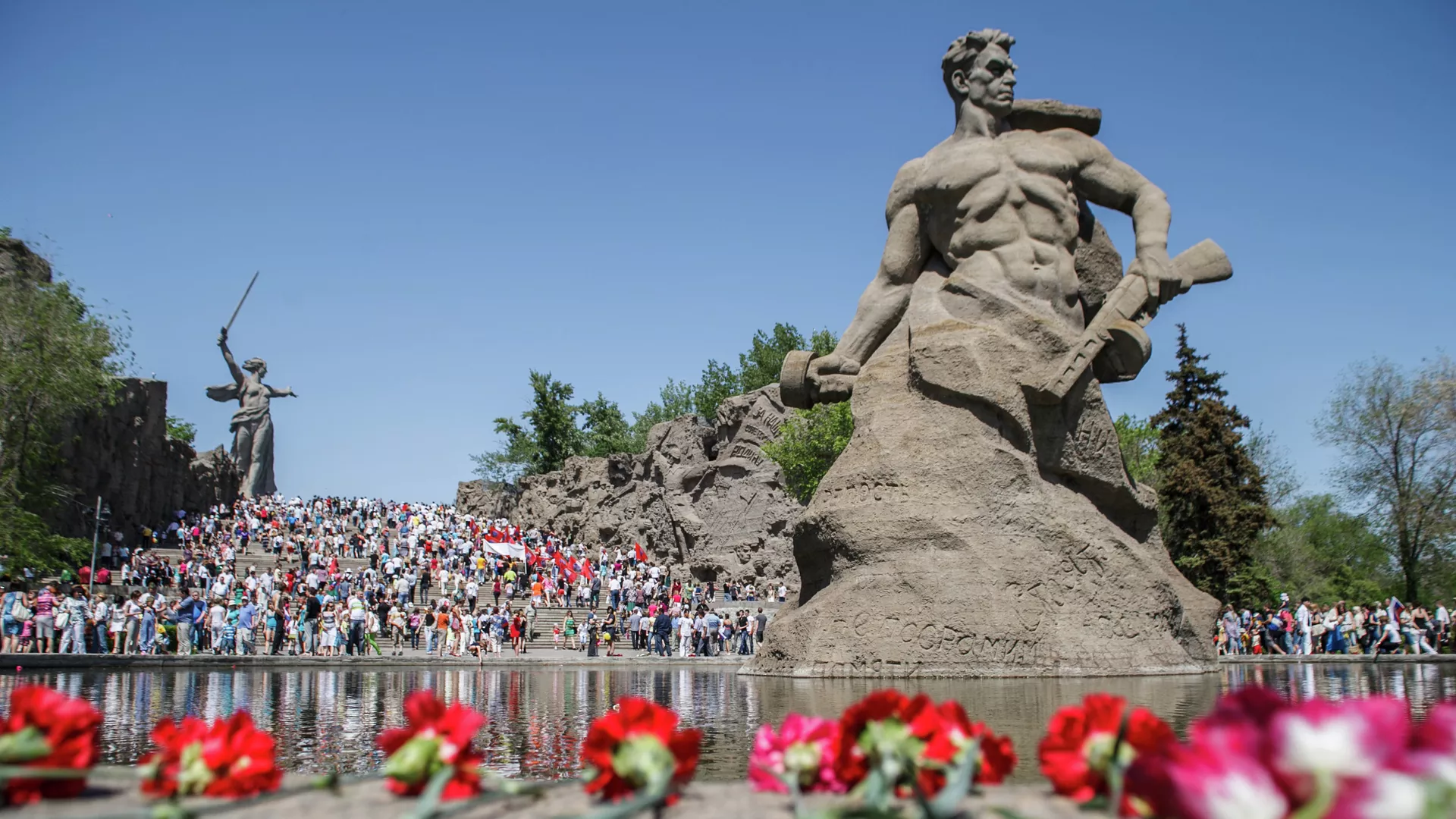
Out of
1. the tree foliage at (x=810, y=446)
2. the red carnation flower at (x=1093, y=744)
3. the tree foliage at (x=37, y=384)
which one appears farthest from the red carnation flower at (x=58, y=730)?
the tree foliage at (x=810, y=446)

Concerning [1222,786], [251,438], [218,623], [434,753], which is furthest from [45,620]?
[251,438]

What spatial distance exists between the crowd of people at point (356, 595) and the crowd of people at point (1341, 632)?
407 inches

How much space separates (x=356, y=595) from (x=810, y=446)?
21.0 m

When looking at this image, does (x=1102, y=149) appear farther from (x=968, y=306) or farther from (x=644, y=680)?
(x=644, y=680)

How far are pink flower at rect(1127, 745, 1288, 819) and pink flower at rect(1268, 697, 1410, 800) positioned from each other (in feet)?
Result: 0.10

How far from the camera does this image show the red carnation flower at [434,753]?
6.94 ft

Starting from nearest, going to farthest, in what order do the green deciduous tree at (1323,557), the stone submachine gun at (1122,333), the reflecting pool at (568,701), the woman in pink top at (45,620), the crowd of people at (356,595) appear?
the reflecting pool at (568,701) < the stone submachine gun at (1122,333) < the woman in pink top at (45,620) < the crowd of people at (356,595) < the green deciduous tree at (1323,557)

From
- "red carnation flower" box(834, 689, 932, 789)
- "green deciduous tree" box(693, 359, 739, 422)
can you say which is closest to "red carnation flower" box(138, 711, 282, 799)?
"red carnation flower" box(834, 689, 932, 789)

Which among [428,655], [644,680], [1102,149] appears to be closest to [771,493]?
[428,655]

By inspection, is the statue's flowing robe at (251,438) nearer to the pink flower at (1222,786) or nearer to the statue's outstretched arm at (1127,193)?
the statue's outstretched arm at (1127,193)

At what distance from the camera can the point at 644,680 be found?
13.1 m

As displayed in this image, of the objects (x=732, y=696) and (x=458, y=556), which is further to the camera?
(x=458, y=556)

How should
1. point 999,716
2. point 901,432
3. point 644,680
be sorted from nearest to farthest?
point 999,716
point 901,432
point 644,680

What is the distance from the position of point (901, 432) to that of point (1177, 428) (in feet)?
103
